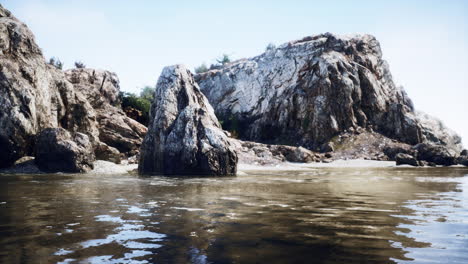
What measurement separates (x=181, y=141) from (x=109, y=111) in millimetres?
13541

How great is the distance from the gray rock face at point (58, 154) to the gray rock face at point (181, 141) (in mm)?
3043

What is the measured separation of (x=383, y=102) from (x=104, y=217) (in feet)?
162

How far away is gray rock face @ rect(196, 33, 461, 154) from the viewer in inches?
1794

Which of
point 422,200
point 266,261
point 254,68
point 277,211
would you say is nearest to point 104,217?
point 277,211

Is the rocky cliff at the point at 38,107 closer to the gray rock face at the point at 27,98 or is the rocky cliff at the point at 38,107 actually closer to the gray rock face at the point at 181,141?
the gray rock face at the point at 27,98

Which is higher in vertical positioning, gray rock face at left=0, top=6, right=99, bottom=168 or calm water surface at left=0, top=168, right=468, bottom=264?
gray rock face at left=0, top=6, right=99, bottom=168

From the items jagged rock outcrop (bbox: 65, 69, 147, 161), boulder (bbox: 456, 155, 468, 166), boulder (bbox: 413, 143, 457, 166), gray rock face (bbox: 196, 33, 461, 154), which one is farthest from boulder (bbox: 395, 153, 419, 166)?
jagged rock outcrop (bbox: 65, 69, 147, 161)

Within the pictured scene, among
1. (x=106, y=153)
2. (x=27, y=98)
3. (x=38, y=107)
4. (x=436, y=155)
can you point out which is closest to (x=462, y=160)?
(x=436, y=155)

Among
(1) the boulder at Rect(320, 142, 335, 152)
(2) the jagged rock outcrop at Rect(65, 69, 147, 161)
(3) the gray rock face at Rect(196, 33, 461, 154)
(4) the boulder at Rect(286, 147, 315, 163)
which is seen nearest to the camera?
(2) the jagged rock outcrop at Rect(65, 69, 147, 161)

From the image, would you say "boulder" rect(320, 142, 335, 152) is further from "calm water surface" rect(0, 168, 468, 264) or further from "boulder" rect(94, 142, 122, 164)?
"calm water surface" rect(0, 168, 468, 264)

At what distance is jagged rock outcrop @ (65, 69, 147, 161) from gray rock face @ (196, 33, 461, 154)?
78.9 ft

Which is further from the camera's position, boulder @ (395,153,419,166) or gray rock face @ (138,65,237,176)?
boulder @ (395,153,419,166)

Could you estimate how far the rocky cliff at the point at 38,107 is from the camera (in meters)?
18.0

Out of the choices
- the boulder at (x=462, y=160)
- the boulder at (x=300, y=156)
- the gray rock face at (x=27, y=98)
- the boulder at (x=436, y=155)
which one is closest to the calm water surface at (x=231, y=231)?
the gray rock face at (x=27, y=98)
